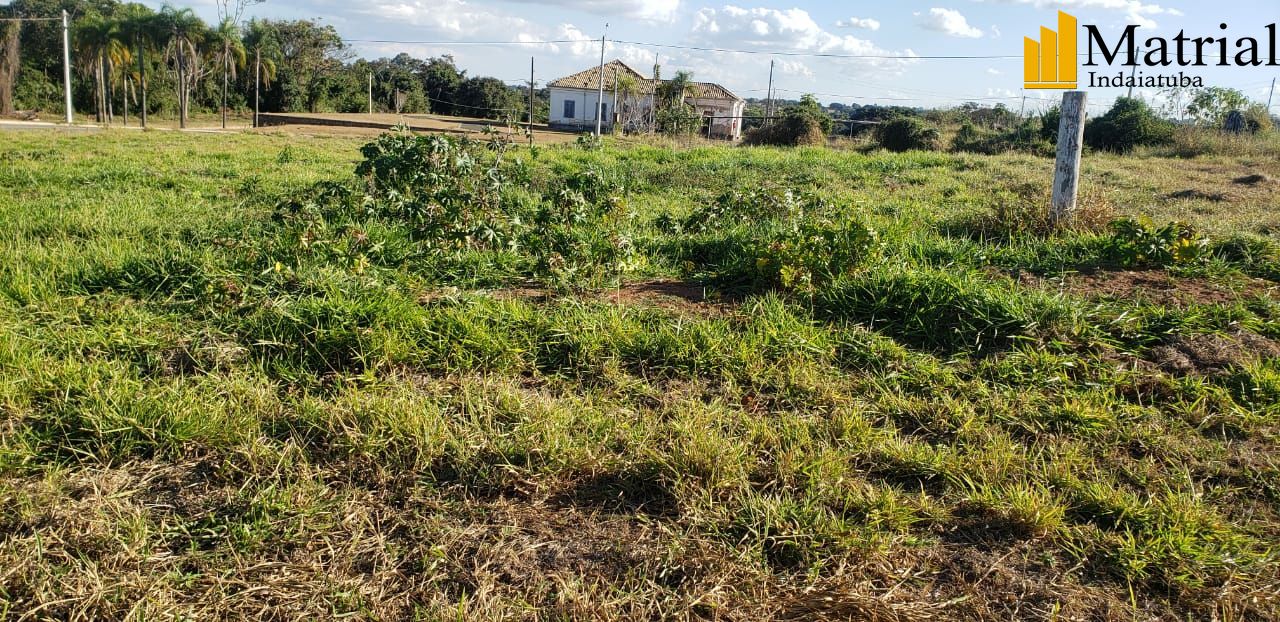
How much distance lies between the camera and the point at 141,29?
105 ft

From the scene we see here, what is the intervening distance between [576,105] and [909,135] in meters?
32.1

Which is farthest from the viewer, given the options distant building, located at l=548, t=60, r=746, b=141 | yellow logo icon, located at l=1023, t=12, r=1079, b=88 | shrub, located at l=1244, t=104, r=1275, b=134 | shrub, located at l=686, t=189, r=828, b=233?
distant building, located at l=548, t=60, r=746, b=141

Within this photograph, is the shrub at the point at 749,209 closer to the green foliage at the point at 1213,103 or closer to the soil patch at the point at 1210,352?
the soil patch at the point at 1210,352

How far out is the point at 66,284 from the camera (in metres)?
4.26

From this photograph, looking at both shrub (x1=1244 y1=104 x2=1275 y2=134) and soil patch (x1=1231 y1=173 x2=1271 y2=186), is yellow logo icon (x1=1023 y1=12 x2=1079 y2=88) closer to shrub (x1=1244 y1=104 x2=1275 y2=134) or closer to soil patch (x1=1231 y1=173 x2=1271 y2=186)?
soil patch (x1=1231 y1=173 x2=1271 y2=186)

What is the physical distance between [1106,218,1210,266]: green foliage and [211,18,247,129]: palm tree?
3429 cm

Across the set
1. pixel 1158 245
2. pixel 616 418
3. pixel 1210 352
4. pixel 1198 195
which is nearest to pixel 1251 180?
pixel 1198 195

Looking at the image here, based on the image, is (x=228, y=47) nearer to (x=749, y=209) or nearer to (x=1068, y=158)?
(x=749, y=209)

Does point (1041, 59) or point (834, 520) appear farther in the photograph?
point (1041, 59)

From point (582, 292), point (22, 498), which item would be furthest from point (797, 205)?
point (22, 498)

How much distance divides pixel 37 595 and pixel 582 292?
2.86 m

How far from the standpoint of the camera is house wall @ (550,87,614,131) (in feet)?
166

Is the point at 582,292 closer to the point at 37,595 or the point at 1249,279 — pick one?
the point at 37,595

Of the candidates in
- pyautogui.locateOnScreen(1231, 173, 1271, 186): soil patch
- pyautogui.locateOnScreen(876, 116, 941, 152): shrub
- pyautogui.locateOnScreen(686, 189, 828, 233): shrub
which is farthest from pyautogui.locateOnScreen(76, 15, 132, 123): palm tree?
pyautogui.locateOnScreen(1231, 173, 1271, 186): soil patch
